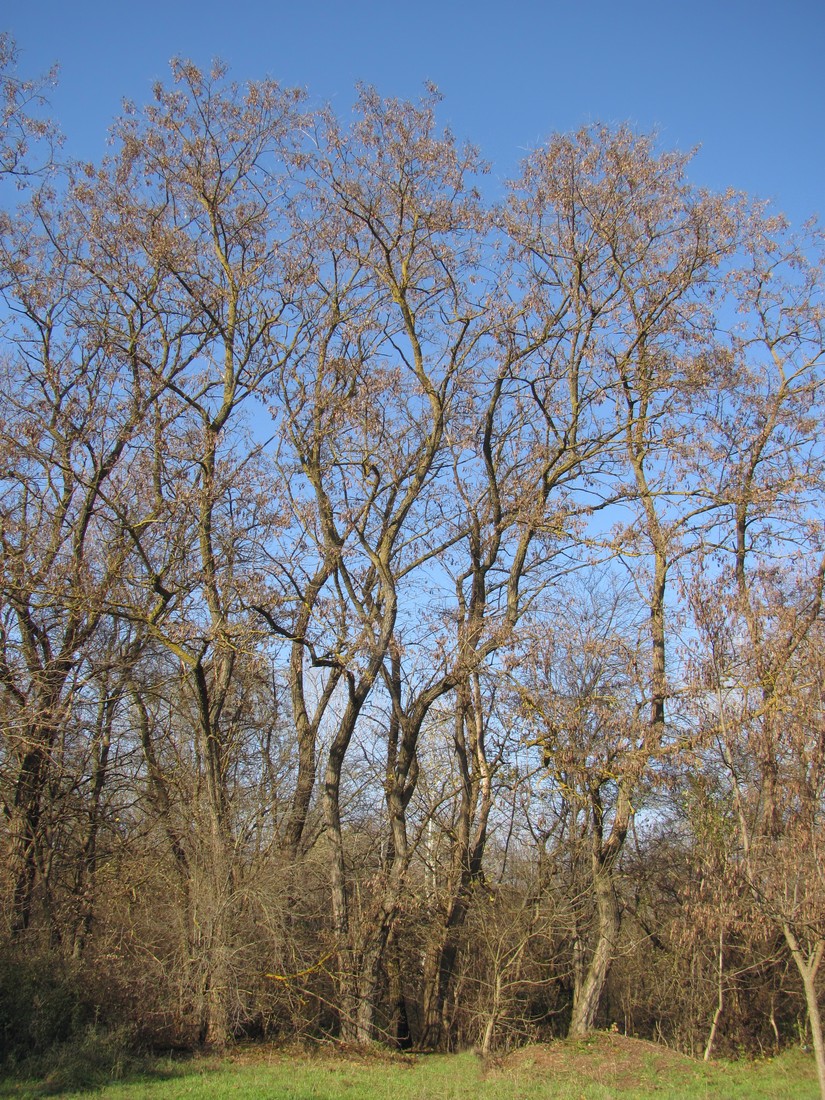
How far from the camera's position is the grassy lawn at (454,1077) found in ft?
33.9

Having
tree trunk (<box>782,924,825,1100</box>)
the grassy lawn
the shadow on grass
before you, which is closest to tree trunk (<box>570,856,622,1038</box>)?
the grassy lawn

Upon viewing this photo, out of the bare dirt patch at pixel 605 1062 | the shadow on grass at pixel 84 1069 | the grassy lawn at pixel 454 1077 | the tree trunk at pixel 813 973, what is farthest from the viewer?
the bare dirt patch at pixel 605 1062

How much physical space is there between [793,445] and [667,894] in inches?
388

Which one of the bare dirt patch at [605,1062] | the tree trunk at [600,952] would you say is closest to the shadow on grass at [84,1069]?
the bare dirt patch at [605,1062]

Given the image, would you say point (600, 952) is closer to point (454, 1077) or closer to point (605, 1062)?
point (605, 1062)

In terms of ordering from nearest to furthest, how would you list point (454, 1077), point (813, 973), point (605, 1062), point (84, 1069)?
point (84, 1069), point (813, 973), point (454, 1077), point (605, 1062)

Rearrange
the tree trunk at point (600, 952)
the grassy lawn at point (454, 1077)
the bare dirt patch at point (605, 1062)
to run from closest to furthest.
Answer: the grassy lawn at point (454, 1077) → the bare dirt patch at point (605, 1062) → the tree trunk at point (600, 952)

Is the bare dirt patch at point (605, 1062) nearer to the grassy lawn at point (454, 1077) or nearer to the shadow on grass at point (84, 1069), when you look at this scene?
the grassy lawn at point (454, 1077)

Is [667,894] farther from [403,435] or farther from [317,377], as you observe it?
[317,377]

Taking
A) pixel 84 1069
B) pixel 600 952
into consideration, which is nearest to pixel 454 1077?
pixel 600 952

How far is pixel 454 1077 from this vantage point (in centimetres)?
1270

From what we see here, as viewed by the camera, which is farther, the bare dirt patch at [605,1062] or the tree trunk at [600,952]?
the tree trunk at [600,952]

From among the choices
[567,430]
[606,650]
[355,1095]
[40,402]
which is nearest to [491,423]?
[567,430]

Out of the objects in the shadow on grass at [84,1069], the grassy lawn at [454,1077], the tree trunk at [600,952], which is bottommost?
the grassy lawn at [454,1077]
